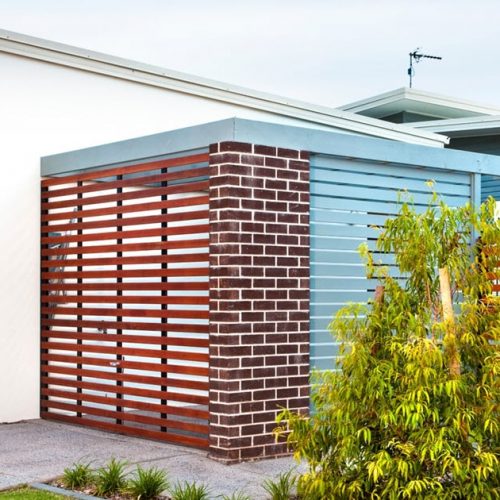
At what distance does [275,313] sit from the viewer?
9.28m

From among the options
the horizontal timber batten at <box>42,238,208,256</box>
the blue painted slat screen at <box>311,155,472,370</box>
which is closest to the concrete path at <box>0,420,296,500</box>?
the blue painted slat screen at <box>311,155,472,370</box>

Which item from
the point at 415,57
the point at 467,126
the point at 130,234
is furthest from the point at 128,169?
the point at 415,57

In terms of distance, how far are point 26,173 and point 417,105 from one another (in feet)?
47.2

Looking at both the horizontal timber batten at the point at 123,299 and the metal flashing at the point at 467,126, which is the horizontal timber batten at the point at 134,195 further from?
the metal flashing at the point at 467,126

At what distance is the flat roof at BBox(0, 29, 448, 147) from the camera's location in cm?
1199

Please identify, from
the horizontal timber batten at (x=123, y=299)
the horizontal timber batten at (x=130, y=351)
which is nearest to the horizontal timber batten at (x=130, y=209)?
the horizontal timber batten at (x=123, y=299)

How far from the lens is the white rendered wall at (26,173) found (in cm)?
1158

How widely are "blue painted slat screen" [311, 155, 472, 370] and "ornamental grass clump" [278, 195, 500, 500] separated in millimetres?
3167

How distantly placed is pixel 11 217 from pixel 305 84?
2369 centimetres

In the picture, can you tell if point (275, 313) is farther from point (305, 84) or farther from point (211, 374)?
point (305, 84)

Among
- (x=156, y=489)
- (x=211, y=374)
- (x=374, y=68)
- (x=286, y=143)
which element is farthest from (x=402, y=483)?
(x=374, y=68)

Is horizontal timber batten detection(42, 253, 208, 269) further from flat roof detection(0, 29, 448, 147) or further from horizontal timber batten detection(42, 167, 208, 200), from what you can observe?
flat roof detection(0, 29, 448, 147)

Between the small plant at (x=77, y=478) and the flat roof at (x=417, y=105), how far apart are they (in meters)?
16.8

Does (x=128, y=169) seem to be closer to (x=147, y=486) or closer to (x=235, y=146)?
(x=235, y=146)
